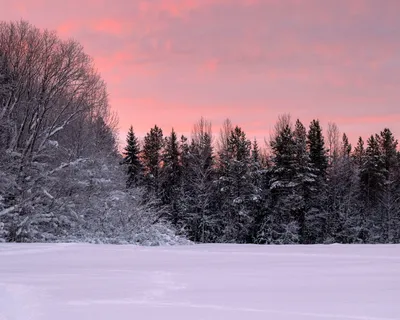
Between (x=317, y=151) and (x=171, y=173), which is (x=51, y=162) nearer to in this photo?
(x=171, y=173)

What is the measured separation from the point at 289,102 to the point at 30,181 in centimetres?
2725

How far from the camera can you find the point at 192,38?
16.3 m

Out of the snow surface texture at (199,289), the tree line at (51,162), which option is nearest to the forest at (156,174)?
the tree line at (51,162)

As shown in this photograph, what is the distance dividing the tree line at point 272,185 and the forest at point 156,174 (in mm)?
113

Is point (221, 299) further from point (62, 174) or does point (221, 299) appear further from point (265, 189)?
point (265, 189)

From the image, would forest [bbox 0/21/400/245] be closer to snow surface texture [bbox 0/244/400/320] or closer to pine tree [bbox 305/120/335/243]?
pine tree [bbox 305/120/335/243]

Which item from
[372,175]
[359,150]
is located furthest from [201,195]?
[359,150]

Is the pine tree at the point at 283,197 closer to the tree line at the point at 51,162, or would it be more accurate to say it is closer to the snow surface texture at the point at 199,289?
the tree line at the point at 51,162

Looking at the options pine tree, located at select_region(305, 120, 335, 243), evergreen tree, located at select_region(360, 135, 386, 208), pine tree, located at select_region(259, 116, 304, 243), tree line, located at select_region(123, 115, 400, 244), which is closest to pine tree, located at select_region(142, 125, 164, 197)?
tree line, located at select_region(123, 115, 400, 244)

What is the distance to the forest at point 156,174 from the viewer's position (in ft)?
59.1

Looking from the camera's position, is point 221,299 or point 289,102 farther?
point 289,102

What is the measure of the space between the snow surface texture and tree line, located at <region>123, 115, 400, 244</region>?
83.0 ft

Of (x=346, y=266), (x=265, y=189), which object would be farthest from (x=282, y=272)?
(x=265, y=189)

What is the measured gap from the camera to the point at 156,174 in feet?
135
